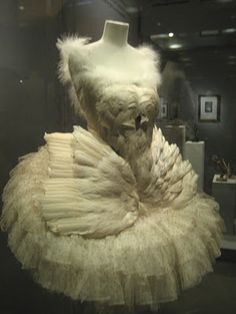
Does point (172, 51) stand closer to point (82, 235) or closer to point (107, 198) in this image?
point (107, 198)

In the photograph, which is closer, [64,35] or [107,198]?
[107,198]

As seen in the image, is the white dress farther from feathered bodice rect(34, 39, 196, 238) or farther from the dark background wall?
the dark background wall

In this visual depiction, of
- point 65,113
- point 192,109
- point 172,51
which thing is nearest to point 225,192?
point 192,109

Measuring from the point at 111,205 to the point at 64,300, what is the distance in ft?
1.95

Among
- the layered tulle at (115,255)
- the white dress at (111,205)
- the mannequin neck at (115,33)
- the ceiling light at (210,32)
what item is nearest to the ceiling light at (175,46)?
the ceiling light at (210,32)

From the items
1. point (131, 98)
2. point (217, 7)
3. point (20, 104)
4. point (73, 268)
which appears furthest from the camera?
point (217, 7)

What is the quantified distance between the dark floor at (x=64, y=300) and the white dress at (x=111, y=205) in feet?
1.51

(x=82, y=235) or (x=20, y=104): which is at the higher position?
(x=20, y=104)

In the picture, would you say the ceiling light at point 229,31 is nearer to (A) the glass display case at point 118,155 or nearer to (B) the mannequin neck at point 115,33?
(A) the glass display case at point 118,155

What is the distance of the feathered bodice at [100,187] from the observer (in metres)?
1.03

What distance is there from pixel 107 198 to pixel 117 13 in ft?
2.90

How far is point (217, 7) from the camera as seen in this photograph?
5.72 feet

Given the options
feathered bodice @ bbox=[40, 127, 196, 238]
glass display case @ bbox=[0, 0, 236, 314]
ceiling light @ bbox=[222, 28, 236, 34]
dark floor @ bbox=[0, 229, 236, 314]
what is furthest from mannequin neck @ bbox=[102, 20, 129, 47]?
dark floor @ bbox=[0, 229, 236, 314]

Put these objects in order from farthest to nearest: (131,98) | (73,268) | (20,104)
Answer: (20,104) → (131,98) → (73,268)
